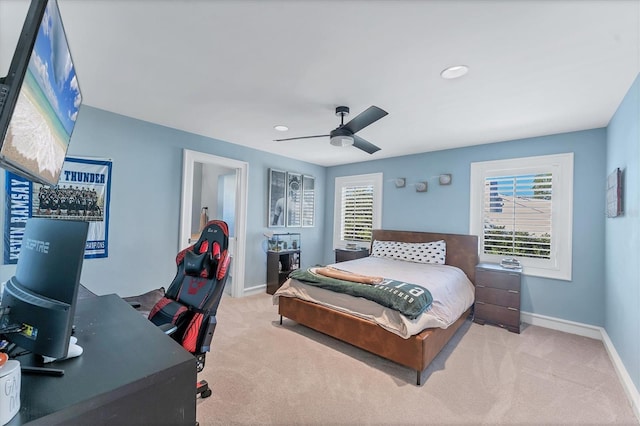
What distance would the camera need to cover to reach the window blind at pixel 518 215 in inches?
139

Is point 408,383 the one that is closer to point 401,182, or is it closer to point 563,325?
point 563,325

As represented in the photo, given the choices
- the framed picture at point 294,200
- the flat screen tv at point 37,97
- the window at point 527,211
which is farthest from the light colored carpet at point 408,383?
the framed picture at point 294,200

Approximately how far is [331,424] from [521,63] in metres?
2.81

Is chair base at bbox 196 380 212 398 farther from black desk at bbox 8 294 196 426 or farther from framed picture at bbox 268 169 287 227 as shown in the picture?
framed picture at bbox 268 169 287 227

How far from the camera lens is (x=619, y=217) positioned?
255 cm

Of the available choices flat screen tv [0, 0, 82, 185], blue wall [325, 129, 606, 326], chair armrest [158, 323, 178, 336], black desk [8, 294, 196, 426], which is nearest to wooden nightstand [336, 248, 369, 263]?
blue wall [325, 129, 606, 326]

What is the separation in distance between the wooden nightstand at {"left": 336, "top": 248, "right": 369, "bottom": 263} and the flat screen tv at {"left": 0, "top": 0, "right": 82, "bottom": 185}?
422cm

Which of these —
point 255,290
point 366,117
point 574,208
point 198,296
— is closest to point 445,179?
point 574,208

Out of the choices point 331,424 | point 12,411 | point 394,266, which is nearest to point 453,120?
point 394,266

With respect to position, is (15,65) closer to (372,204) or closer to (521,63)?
(521,63)

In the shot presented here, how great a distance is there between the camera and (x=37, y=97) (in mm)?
967

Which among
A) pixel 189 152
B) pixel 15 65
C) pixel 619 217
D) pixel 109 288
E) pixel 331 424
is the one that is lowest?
pixel 331 424

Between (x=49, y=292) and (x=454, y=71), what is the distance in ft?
8.48

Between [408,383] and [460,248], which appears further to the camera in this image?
[460,248]
